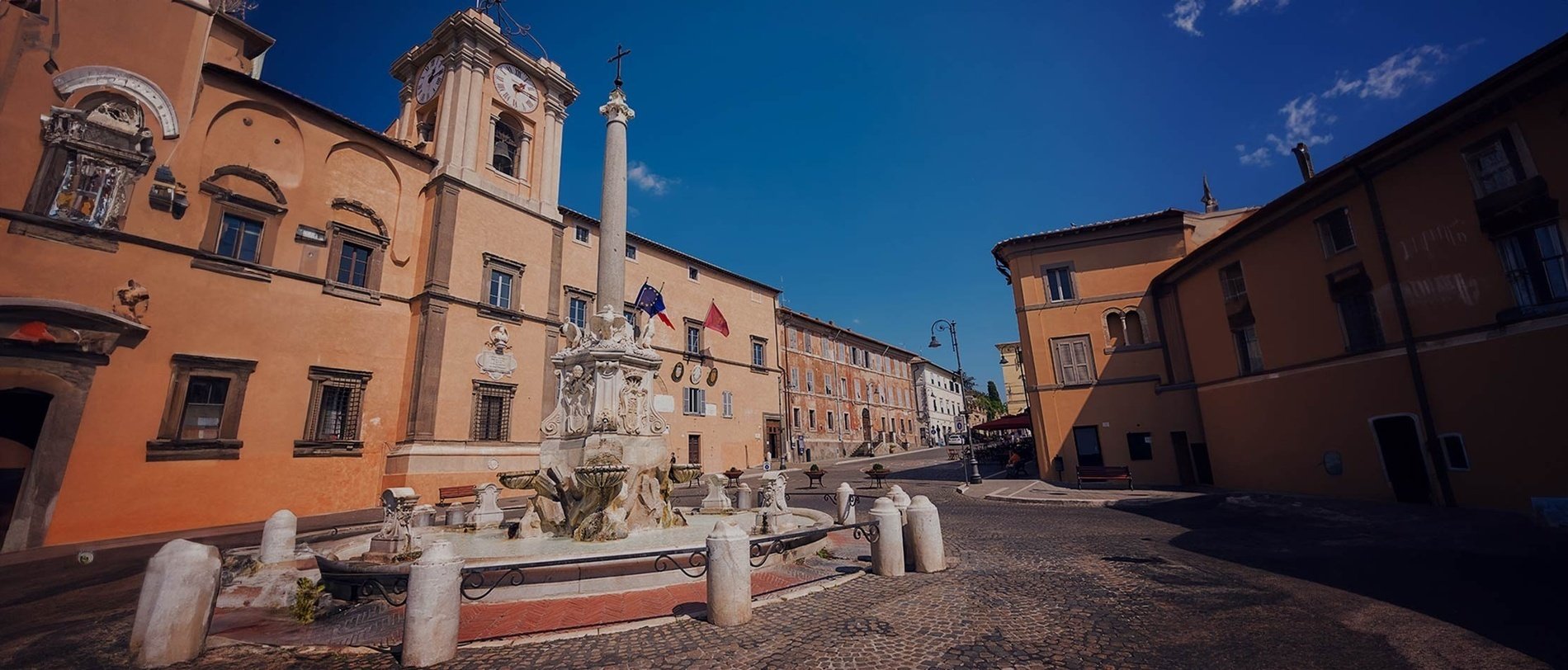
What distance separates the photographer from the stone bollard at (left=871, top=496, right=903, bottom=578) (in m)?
7.22

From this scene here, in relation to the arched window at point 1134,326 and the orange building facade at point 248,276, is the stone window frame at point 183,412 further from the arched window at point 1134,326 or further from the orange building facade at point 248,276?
the arched window at point 1134,326

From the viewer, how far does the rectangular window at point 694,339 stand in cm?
2964

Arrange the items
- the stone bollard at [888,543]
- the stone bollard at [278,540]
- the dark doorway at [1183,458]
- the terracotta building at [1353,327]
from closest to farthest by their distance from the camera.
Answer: the stone bollard at [888,543], the stone bollard at [278,540], the terracotta building at [1353,327], the dark doorway at [1183,458]

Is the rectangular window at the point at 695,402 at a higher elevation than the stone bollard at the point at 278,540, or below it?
higher

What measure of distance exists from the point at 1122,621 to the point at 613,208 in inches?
432

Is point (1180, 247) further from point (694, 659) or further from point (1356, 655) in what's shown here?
point (694, 659)

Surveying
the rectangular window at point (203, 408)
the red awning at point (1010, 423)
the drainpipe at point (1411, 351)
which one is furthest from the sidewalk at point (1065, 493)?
the rectangular window at point (203, 408)

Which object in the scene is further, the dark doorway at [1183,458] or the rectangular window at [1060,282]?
the rectangular window at [1060,282]

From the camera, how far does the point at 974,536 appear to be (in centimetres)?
1040

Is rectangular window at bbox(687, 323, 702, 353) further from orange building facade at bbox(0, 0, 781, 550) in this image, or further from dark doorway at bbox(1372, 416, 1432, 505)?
dark doorway at bbox(1372, 416, 1432, 505)

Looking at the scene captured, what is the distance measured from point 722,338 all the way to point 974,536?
22523 millimetres

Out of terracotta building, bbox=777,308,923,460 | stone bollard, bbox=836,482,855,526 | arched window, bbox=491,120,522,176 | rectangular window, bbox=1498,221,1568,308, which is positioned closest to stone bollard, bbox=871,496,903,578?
stone bollard, bbox=836,482,855,526

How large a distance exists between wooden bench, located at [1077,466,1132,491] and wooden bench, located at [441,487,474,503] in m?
20.4

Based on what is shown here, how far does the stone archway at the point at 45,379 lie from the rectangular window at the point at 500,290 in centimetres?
928
